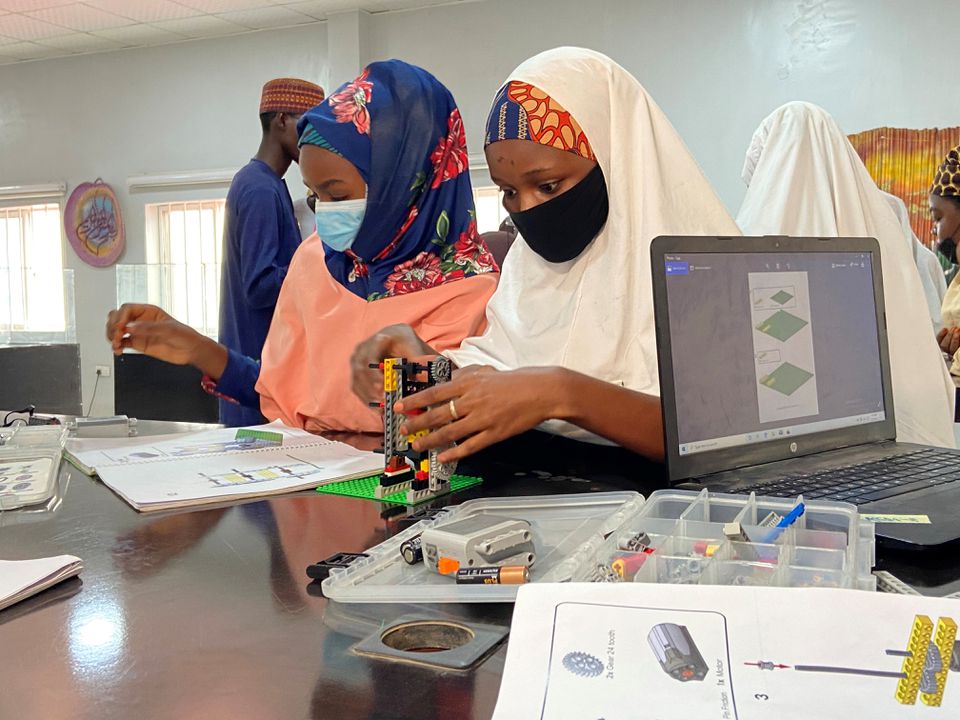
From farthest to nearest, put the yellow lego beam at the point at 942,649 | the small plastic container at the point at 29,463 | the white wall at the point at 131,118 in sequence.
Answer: the white wall at the point at 131,118 < the small plastic container at the point at 29,463 < the yellow lego beam at the point at 942,649

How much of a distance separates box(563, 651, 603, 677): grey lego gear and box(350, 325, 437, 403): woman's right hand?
0.79 metres

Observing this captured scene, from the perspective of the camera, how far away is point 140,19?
501 centimetres

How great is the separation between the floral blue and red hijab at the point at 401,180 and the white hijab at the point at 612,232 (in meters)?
0.29

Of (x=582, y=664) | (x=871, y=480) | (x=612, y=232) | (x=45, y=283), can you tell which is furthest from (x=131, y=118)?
(x=582, y=664)

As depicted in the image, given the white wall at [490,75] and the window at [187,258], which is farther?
the window at [187,258]

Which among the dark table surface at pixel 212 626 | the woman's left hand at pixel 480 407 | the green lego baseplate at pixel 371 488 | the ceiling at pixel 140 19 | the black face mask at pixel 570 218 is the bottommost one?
the dark table surface at pixel 212 626

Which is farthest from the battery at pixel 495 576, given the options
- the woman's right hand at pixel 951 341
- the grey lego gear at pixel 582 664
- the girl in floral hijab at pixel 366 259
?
the woman's right hand at pixel 951 341

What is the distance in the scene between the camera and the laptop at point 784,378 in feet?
2.67

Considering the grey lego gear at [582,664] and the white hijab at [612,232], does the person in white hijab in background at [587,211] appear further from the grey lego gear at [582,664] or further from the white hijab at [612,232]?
the grey lego gear at [582,664]

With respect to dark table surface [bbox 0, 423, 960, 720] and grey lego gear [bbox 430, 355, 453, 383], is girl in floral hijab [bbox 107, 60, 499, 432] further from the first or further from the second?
dark table surface [bbox 0, 423, 960, 720]

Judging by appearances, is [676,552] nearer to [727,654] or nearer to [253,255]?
[727,654]

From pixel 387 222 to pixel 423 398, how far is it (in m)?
0.69

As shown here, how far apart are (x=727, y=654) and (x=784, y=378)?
57cm

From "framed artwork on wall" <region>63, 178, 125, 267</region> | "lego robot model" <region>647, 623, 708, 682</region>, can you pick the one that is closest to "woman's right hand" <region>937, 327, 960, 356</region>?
"lego robot model" <region>647, 623, 708, 682</region>
